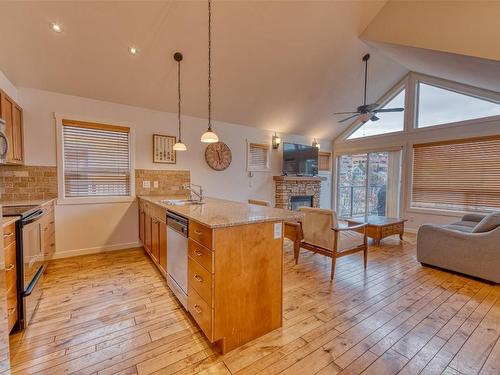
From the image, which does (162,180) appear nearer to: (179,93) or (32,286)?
(179,93)

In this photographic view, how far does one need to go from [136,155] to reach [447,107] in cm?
629

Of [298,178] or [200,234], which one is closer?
[200,234]

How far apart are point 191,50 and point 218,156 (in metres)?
2.07

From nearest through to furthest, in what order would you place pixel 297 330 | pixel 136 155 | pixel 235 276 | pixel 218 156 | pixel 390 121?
pixel 235 276 < pixel 297 330 < pixel 136 155 < pixel 218 156 < pixel 390 121

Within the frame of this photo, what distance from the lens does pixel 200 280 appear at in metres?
1.82

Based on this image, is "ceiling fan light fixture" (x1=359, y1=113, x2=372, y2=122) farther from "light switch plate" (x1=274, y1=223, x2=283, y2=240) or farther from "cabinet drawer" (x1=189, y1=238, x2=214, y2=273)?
"cabinet drawer" (x1=189, y1=238, x2=214, y2=273)

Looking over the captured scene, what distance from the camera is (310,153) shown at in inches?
247

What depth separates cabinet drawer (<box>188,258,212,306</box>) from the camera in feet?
5.57

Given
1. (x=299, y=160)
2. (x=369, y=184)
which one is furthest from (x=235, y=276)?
(x=369, y=184)

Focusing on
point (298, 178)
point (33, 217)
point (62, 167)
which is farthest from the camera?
point (298, 178)

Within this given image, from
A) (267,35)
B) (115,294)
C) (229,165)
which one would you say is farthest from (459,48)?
(115,294)

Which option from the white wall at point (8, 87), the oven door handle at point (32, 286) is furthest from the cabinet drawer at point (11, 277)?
the white wall at point (8, 87)

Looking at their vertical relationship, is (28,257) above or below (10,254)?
below

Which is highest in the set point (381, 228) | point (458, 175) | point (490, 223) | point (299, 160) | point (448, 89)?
point (448, 89)
